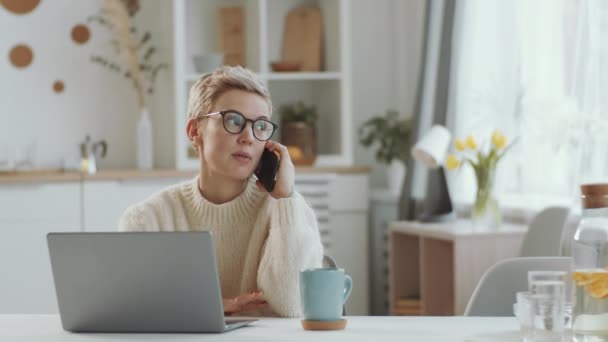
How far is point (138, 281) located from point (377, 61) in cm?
359

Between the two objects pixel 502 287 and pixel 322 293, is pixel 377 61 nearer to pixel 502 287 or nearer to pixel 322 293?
pixel 502 287

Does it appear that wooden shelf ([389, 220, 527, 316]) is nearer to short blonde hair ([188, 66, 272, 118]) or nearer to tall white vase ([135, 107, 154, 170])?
tall white vase ([135, 107, 154, 170])

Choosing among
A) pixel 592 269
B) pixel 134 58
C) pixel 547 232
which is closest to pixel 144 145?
pixel 134 58

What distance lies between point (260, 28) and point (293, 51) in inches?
11.0

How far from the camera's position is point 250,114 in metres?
2.21

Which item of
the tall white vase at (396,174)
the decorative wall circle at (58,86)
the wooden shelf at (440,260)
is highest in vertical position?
the decorative wall circle at (58,86)

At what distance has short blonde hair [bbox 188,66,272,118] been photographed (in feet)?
7.30

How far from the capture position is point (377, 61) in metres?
5.07

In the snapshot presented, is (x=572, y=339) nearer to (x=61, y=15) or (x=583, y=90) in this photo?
(x=583, y=90)

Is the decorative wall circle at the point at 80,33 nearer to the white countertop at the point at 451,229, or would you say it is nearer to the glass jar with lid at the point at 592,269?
the white countertop at the point at 451,229

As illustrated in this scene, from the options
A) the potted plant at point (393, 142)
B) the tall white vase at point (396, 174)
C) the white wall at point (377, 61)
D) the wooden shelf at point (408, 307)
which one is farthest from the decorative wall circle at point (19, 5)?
the wooden shelf at point (408, 307)

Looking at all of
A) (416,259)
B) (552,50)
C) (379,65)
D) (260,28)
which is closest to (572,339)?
(552,50)

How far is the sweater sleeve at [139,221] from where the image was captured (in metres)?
2.23

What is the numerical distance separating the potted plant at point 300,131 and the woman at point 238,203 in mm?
2336
